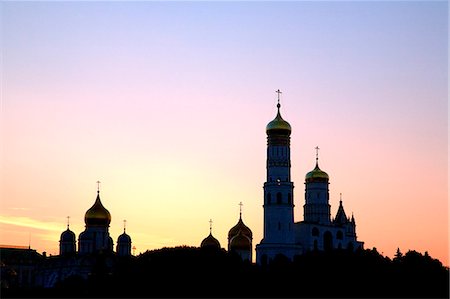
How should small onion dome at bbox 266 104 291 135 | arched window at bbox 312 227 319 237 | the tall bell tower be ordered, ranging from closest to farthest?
1. the tall bell tower
2. small onion dome at bbox 266 104 291 135
3. arched window at bbox 312 227 319 237

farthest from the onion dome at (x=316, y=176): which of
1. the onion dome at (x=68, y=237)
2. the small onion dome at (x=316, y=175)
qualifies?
the onion dome at (x=68, y=237)

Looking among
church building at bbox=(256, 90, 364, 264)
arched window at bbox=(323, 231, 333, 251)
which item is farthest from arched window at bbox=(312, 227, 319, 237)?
arched window at bbox=(323, 231, 333, 251)

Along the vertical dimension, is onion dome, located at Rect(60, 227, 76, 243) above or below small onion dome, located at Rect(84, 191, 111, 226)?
below

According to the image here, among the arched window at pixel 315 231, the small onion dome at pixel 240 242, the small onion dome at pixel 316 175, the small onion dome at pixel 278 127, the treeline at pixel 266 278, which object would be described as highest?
the small onion dome at pixel 278 127

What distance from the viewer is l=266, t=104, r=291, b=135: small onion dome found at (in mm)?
93125

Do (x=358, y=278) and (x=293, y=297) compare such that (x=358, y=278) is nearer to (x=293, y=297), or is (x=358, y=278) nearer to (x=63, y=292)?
(x=293, y=297)

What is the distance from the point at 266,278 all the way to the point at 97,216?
32854 millimetres

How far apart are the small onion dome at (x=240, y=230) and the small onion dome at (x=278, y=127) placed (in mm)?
16293

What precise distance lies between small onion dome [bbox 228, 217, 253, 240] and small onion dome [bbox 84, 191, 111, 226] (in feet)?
48.7

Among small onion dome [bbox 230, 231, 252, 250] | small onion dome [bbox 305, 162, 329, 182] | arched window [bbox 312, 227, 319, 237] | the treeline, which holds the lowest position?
the treeline

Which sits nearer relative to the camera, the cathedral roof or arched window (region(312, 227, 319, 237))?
arched window (region(312, 227, 319, 237))

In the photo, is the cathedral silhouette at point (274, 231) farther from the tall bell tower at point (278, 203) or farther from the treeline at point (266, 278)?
the treeline at point (266, 278)

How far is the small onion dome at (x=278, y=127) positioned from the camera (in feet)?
306

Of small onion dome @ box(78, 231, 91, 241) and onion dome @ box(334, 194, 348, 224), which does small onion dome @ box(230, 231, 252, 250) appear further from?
small onion dome @ box(78, 231, 91, 241)
